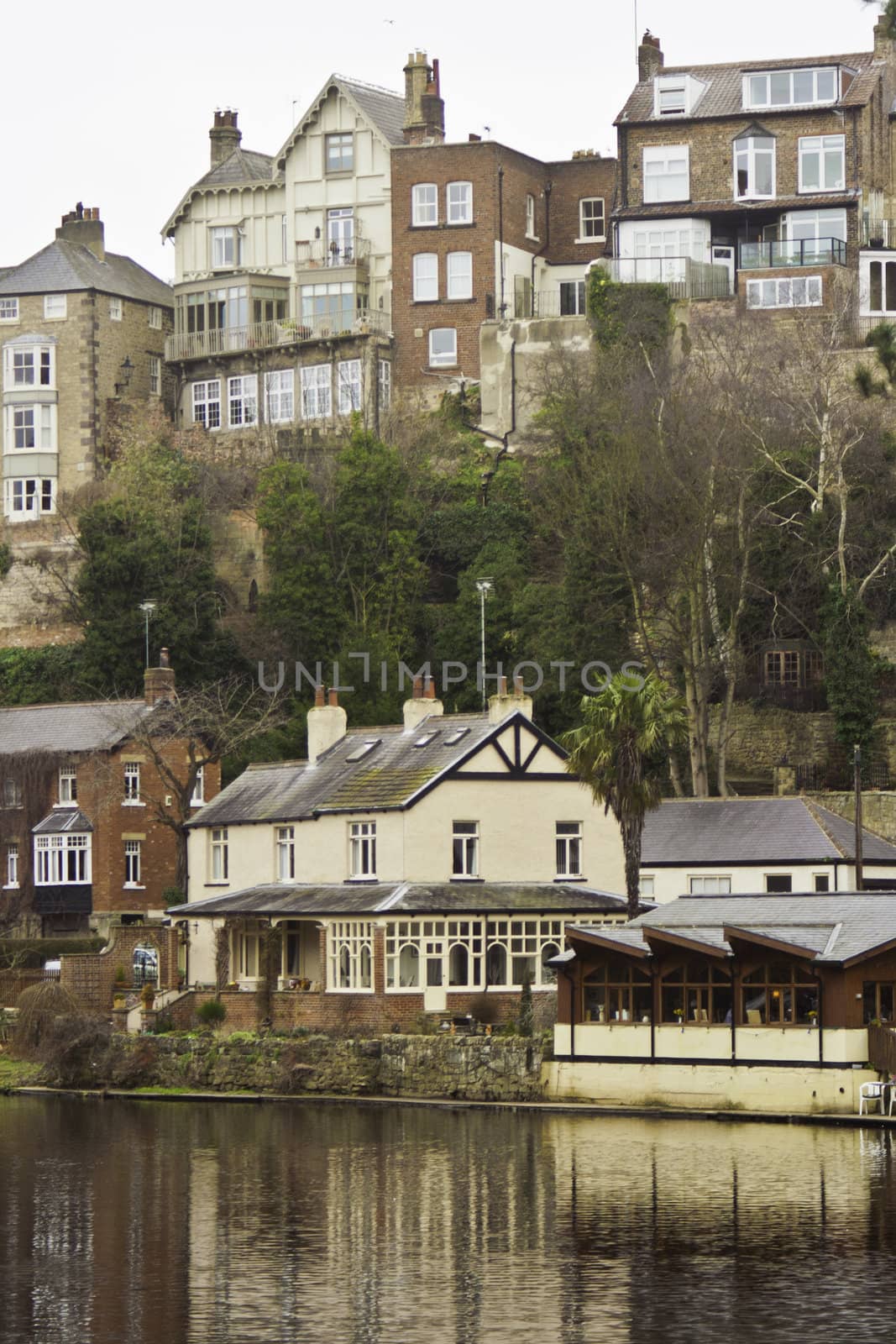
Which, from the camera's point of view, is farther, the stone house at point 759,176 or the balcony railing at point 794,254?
the stone house at point 759,176

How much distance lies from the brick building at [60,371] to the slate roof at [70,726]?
71.7 feet

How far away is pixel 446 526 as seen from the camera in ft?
305

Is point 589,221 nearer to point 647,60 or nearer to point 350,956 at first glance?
point 647,60

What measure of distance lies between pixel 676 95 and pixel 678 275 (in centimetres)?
929

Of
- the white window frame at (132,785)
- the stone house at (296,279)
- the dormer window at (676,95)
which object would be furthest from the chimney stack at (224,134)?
the white window frame at (132,785)

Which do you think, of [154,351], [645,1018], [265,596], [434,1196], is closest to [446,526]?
[265,596]

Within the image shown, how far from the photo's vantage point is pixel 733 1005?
Result: 170ft

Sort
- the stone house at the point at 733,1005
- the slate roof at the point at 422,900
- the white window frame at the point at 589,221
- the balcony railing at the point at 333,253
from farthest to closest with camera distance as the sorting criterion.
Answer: the white window frame at the point at 589,221
the balcony railing at the point at 333,253
the slate roof at the point at 422,900
the stone house at the point at 733,1005

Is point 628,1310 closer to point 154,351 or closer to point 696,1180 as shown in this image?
point 696,1180

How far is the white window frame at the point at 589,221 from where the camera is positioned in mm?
107062

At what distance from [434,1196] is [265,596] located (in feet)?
160

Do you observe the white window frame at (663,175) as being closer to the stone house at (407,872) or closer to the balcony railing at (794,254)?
the balcony railing at (794,254)

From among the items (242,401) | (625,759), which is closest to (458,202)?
(242,401)

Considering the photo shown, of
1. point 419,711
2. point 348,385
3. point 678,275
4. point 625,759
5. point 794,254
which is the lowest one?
point 625,759
